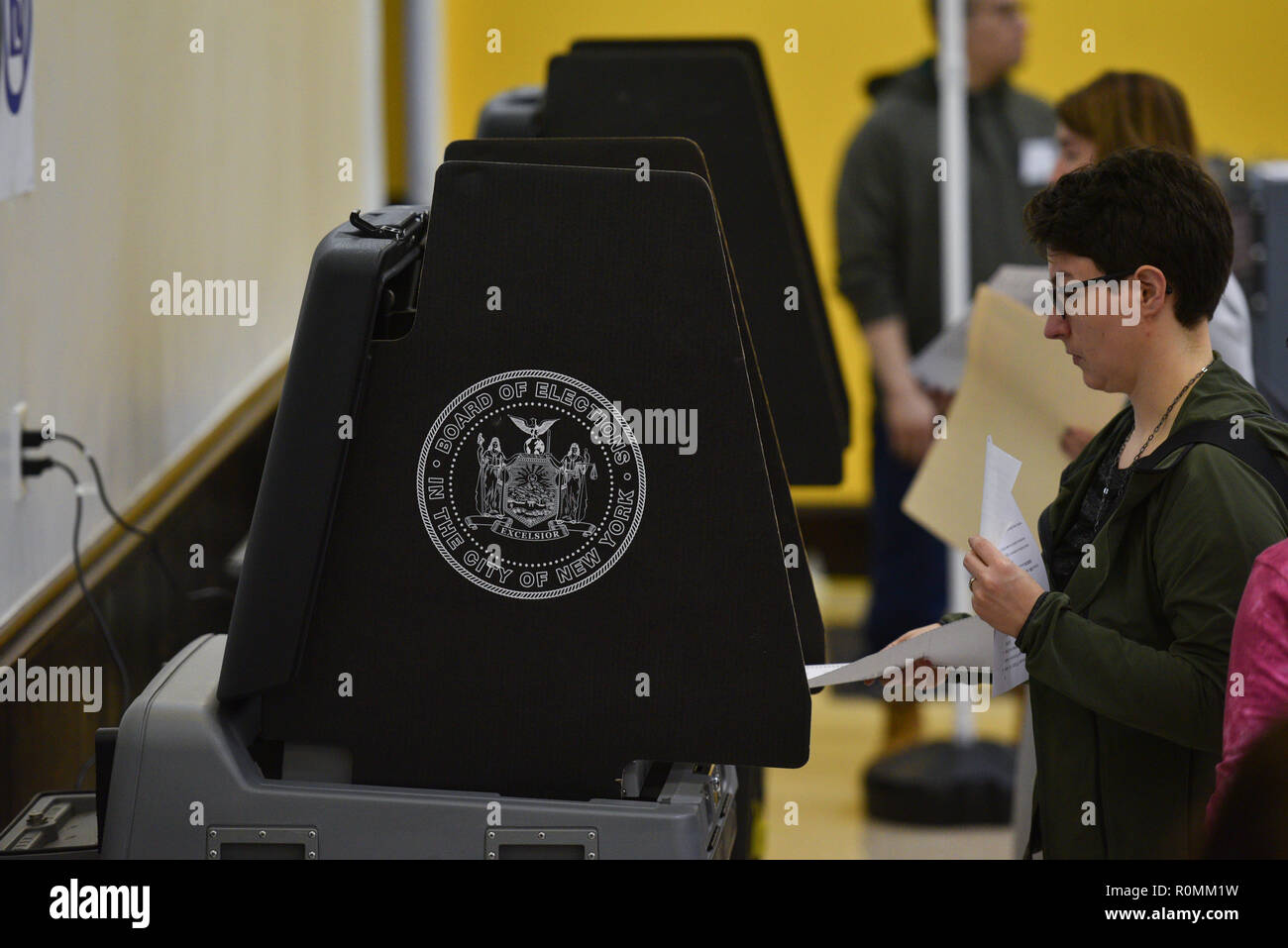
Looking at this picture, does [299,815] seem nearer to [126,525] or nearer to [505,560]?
[505,560]

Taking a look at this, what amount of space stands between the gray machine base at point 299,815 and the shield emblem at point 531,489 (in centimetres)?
22

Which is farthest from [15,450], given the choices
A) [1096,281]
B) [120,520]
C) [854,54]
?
[854,54]

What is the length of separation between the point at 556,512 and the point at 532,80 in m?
4.14

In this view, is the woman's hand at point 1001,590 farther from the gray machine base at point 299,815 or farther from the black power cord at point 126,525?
the black power cord at point 126,525

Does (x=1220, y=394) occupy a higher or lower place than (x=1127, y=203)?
lower

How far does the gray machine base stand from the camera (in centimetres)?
121

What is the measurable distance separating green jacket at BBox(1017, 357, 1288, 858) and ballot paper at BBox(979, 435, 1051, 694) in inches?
1.1

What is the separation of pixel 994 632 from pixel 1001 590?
96mm

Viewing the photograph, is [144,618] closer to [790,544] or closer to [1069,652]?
[790,544]

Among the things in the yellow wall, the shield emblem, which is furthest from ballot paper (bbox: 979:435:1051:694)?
the yellow wall

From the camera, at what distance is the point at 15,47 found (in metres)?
1.87

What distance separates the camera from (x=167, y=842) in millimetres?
1223

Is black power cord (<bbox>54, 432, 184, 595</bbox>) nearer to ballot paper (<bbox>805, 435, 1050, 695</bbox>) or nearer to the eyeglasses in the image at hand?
ballot paper (<bbox>805, 435, 1050, 695</bbox>)

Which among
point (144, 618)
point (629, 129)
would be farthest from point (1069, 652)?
point (144, 618)
